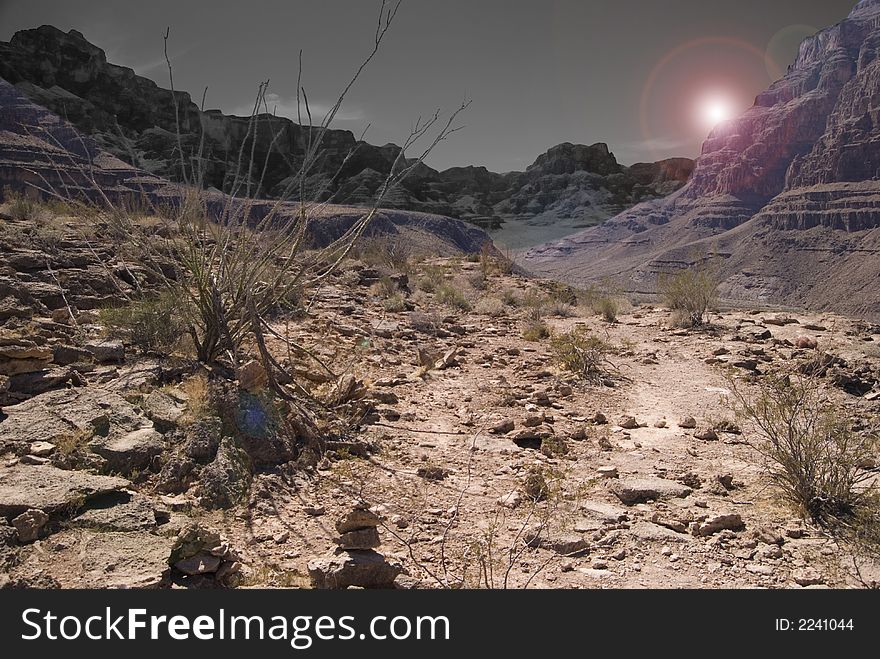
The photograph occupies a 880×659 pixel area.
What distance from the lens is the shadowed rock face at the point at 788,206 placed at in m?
65.4

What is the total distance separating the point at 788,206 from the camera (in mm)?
82688

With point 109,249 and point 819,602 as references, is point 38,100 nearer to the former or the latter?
point 109,249

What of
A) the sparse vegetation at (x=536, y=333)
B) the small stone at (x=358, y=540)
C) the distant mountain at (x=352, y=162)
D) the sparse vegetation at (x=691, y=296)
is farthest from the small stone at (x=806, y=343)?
the distant mountain at (x=352, y=162)

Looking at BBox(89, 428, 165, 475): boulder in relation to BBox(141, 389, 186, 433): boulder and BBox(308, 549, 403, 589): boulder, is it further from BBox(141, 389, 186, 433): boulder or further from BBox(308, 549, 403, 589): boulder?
BBox(308, 549, 403, 589): boulder

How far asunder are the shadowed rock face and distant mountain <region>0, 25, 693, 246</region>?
1465cm

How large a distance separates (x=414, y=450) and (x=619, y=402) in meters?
2.45

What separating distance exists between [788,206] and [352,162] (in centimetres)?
Answer: 6642

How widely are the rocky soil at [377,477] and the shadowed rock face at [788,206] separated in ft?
163

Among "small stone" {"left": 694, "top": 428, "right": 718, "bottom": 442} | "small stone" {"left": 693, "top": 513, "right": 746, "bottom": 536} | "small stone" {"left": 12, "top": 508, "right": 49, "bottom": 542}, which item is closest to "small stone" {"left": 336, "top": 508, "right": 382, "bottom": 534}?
"small stone" {"left": 12, "top": 508, "right": 49, "bottom": 542}

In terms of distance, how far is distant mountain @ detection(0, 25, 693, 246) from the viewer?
64062mm

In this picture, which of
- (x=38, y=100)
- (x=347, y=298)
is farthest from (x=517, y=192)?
(x=347, y=298)

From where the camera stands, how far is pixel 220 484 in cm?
314

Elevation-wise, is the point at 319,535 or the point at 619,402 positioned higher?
the point at 619,402

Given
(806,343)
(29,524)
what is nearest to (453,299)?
(806,343)
